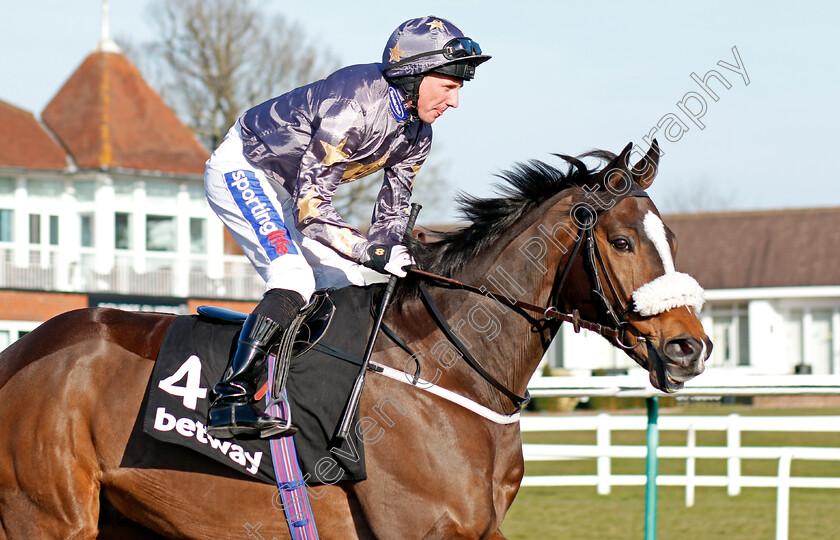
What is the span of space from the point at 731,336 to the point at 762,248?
301 centimetres

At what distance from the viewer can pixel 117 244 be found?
972 inches

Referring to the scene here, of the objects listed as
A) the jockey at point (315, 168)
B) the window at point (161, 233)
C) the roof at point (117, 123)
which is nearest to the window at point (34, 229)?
the roof at point (117, 123)

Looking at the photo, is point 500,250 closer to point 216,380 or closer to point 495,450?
point 495,450

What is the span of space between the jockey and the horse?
290mm

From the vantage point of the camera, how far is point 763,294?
31391mm

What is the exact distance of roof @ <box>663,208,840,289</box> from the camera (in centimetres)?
3127

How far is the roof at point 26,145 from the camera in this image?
949 inches

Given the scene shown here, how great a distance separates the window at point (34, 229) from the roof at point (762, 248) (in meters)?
18.1

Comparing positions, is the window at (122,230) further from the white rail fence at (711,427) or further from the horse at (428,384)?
the horse at (428,384)

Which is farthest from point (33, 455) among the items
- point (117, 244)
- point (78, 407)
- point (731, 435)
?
point (117, 244)

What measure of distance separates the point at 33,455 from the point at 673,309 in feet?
7.74

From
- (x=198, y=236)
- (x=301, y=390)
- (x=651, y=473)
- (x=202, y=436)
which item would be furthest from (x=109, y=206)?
(x=301, y=390)

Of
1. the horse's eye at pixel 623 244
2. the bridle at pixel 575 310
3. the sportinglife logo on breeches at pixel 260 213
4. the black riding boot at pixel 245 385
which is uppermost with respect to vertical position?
the sportinglife logo on breeches at pixel 260 213

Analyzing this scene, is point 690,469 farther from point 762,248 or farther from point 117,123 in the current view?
point 762,248
